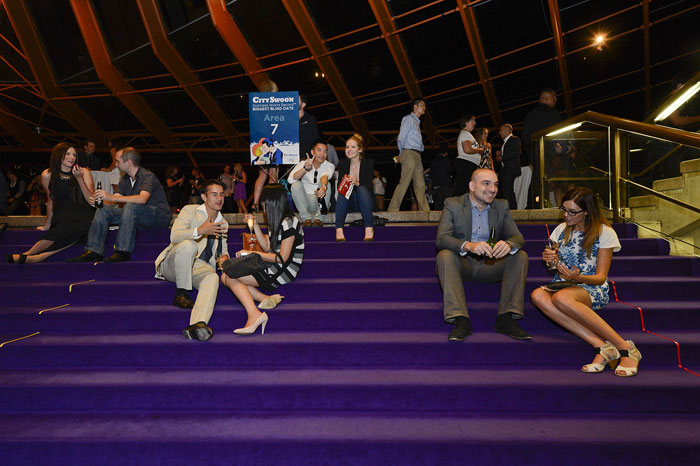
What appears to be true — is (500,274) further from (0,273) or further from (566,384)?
(0,273)

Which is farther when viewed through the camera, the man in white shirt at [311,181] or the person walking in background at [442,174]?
the person walking in background at [442,174]

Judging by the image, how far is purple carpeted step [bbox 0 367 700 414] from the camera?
9.06ft

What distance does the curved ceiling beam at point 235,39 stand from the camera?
12141mm

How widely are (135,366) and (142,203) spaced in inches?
81.2

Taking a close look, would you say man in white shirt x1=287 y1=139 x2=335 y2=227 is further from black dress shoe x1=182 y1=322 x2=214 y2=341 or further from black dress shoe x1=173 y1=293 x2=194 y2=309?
black dress shoe x1=182 y1=322 x2=214 y2=341

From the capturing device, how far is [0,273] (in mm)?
4602

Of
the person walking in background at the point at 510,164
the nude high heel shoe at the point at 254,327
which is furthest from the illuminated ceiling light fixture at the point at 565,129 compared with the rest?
the nude high heel shoe at the point at 254,327

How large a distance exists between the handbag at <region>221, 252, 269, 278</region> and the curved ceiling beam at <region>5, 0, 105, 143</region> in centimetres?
1377

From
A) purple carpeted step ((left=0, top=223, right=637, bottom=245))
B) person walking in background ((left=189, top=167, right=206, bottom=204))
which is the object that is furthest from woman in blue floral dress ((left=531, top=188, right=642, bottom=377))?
person walking in background ((left=189, top=167, right=206, bottom=204))

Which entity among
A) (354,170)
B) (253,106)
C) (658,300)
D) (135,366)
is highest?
(253,106)

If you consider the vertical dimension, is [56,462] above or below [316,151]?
below

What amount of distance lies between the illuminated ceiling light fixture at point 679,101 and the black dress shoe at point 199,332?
16.9ft

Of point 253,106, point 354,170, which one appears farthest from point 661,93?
point 253,106

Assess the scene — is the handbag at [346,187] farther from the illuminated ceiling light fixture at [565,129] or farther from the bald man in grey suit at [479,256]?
the illuminated ceiling light fixture at [565,129]
